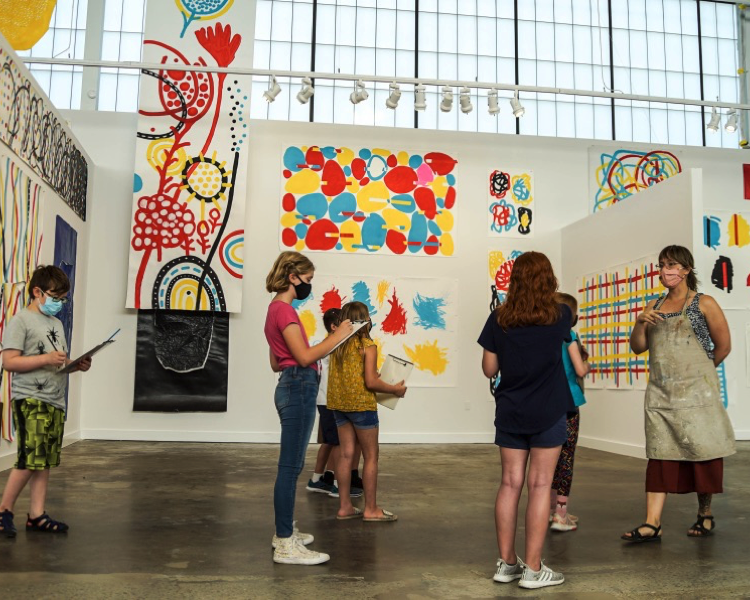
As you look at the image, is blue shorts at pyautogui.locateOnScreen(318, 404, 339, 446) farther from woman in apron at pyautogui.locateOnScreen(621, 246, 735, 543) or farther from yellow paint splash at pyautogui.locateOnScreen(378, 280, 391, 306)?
yellow paint splash at pyautogui.locateOnScreen(378, 280, 391, 306)

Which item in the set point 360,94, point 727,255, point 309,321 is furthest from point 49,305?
point 727,255

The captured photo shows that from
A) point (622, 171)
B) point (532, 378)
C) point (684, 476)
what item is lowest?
point (684, 476)

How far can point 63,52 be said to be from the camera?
10.1 m

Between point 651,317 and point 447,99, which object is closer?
point 651,317

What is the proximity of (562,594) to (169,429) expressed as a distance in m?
7.25

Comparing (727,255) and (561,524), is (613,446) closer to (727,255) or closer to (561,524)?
(727,255)

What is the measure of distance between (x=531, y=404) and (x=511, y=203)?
763 centimetres

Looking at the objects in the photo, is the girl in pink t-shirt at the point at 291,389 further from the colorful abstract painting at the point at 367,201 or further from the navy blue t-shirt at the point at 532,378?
the colorful abstract painting at the point at 367,201

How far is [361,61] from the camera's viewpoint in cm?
1069

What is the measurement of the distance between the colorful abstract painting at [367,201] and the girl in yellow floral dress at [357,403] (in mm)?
5503

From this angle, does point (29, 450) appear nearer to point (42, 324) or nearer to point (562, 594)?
point (42, 324)

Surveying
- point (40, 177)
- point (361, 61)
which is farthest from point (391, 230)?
point (40, 177)

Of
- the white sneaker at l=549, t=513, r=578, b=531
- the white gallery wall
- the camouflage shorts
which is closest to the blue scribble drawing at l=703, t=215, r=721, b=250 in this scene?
the white gallery wall

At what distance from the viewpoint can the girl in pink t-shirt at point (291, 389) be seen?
10.6ft
